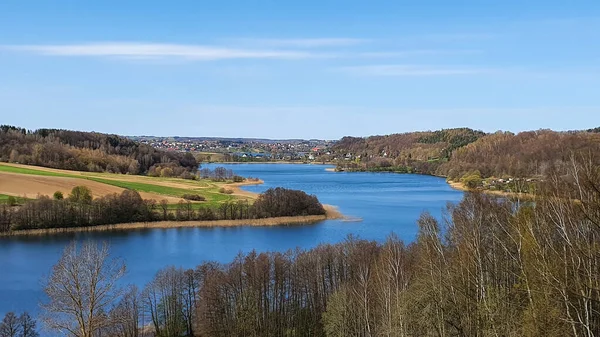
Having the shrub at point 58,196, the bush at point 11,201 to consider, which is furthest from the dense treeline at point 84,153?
the bush at point 11,201

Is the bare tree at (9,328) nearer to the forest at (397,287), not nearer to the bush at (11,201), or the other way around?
the forest at (397,287)

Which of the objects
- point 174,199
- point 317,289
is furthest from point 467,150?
point 317,289

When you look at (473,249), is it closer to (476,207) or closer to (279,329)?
(476,207)

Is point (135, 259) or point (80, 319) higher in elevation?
point (80, 319)

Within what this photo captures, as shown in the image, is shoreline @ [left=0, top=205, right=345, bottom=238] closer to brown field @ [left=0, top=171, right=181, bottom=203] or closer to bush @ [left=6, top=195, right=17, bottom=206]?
bush @ [left=6, top=195, right=17, bottom=206]

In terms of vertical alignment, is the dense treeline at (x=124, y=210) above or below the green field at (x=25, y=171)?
below

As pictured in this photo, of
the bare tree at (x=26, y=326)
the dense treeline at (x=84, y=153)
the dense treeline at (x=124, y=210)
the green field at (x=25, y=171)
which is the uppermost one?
the dense treeline at (x=84, y=153)
